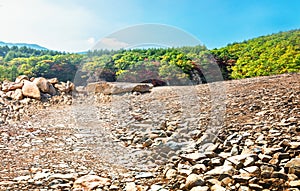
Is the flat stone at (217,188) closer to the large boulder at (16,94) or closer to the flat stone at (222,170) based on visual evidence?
the flat stone at (222,170)

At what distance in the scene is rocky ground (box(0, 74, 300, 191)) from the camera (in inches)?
93.7

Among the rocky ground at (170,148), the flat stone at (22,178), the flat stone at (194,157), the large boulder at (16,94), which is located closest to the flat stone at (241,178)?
the rocky ground at (170,148)

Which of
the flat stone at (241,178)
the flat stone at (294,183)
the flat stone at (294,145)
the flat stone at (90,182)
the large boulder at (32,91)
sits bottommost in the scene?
the flat stone at (90,182)

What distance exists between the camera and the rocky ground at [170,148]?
238 cm

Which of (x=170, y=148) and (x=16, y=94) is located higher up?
(x=16, y=94)

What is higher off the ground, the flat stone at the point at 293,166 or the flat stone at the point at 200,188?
the flat stone at the point at 293,166

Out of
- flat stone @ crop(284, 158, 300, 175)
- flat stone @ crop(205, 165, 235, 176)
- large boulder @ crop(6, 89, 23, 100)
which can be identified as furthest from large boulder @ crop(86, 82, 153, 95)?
flat stone @ crop(284, 158, 300, 175)

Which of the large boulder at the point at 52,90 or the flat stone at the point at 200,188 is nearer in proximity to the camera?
the flat stone at the point at 200,188

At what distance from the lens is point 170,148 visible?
3312 mm

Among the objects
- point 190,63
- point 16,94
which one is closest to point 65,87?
point 16,94

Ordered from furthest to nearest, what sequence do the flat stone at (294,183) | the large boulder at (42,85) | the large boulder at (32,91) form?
the large boulder at (42,85)
the large boulder at (32,91)
the flat stone at (294,183)

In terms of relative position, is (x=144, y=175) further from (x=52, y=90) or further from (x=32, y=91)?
(x=52, y=90)

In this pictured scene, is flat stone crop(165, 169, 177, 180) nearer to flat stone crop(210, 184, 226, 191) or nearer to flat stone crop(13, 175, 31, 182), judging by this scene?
flat stone crop(210, 184, 226, 191)

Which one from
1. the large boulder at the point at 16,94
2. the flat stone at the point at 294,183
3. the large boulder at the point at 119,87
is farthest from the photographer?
the large boulder at the point at 119,87
